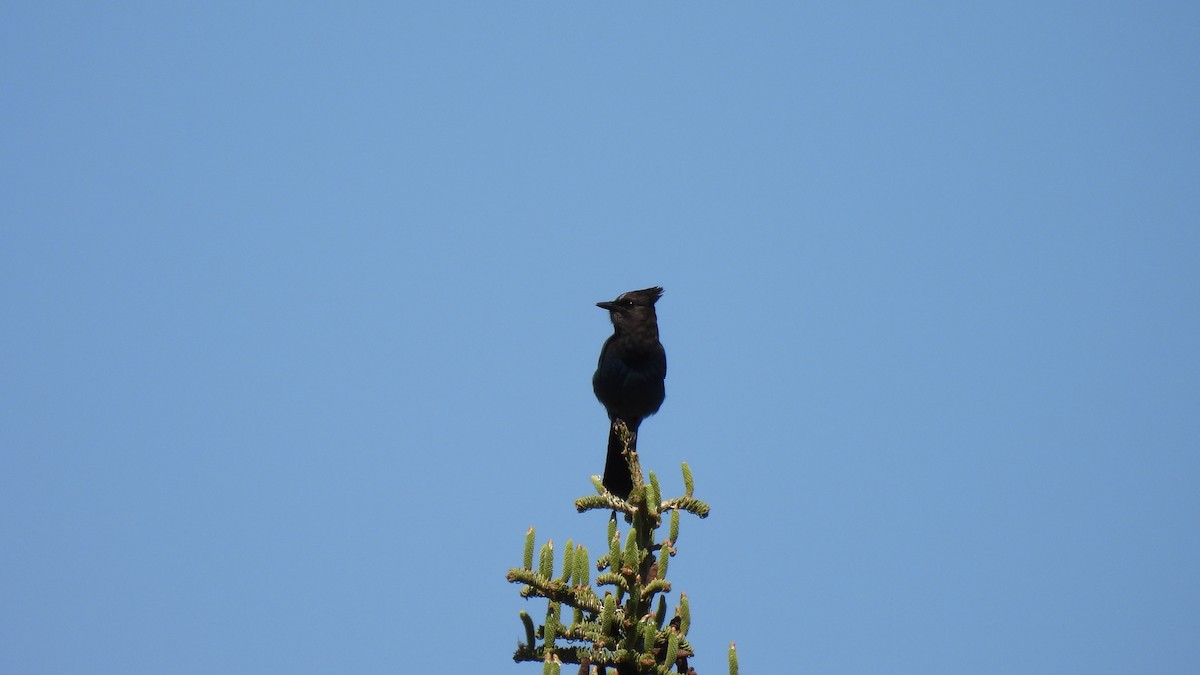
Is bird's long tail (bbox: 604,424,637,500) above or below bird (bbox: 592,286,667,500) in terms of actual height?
below

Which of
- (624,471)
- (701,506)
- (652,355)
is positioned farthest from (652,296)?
(701,506)

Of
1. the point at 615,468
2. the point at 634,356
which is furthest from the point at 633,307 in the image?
the point at 615,468

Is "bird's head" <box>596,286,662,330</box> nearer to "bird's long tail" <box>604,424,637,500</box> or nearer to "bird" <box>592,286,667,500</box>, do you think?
"bird" <box>592,286,667,500</box>

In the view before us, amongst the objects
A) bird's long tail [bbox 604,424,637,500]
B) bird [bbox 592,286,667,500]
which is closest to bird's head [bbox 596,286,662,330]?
bird [bbox 592,286,667,500]

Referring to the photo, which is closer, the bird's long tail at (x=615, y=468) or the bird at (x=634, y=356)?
the bird's long tail at (x=615, y=468)

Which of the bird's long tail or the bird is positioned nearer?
the bird's long tail

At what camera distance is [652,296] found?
31.9 feet

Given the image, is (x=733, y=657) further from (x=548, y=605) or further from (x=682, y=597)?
(x=548, y=605)

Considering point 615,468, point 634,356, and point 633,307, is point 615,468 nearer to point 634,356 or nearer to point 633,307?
point 634,356

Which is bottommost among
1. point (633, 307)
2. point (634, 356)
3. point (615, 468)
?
point (615, 468)

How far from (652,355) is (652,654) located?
5015mm

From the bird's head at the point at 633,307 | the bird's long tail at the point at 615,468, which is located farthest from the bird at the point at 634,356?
the bird's long tail at the point at 615,468

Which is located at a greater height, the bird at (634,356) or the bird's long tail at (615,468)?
the bird at (634,356)

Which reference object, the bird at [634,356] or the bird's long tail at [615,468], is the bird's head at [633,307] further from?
the bird's long tail at [615,468]
